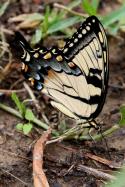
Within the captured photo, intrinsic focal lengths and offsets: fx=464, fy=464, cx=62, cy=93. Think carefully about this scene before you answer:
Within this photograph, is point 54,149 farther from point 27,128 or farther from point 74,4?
point 74,4

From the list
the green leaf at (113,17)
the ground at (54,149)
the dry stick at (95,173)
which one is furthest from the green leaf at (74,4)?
the dry stick at (95,173)

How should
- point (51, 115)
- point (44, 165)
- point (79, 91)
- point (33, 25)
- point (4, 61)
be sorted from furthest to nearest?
point (33, 25)
point (4, 61)
point (51, 115)
point (79, 91)
point (44, 165)

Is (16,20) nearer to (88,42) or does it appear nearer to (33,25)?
(33,25)

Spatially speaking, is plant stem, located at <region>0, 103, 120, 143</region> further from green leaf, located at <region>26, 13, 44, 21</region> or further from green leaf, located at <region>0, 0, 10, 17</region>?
green leaf, located at <region>0, 0, 10, 17</region>

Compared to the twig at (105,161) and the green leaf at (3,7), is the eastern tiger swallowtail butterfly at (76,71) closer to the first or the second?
the twig at (105,161)

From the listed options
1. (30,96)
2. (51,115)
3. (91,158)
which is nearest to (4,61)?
(30,96)

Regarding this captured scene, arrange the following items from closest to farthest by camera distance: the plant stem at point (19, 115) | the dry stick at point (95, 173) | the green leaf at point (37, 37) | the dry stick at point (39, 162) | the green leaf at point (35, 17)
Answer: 1. the dry stick at point (39, 162)
2. the dry stick at point (95, 173)
3. the plant stem at point (19, 115)
4. the green leaf at point (37, 37)
5. the green leaf at point (35, 17)

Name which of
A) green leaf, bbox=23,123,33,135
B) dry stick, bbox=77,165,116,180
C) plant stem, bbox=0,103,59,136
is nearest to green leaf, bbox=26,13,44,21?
plant stem, bbox=0,103,59,136
